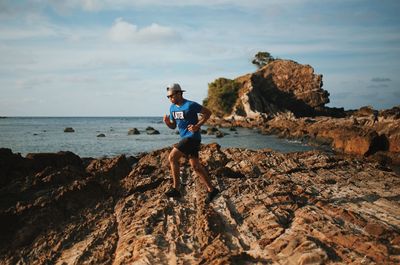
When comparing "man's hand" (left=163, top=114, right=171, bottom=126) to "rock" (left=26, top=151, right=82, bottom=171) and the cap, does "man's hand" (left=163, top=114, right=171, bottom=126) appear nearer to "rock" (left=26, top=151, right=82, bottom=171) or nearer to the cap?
the cap

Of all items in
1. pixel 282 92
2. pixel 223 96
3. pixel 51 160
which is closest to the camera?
pixel 51 160

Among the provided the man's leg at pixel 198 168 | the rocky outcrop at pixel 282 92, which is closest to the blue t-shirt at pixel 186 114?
the man's leg at pixel 198 168

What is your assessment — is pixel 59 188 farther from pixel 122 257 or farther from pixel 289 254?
pixel 289 254

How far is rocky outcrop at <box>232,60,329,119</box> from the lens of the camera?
73.2 m

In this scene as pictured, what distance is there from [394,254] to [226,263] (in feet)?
7.02

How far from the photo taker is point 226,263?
4.29 metres

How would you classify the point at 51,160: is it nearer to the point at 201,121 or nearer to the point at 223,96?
the point at 201,121

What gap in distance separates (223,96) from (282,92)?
14073 millimetres

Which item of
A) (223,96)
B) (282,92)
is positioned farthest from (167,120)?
(223,96)

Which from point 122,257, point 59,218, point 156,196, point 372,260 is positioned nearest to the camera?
point 372,260

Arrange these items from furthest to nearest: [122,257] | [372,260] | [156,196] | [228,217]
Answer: [156,196] → [228,217] → [122,257] → [372,260]

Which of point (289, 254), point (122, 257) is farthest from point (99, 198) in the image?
point (289, 254)

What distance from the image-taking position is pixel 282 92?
7862 centimetres

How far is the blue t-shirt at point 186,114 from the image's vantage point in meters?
7.01
